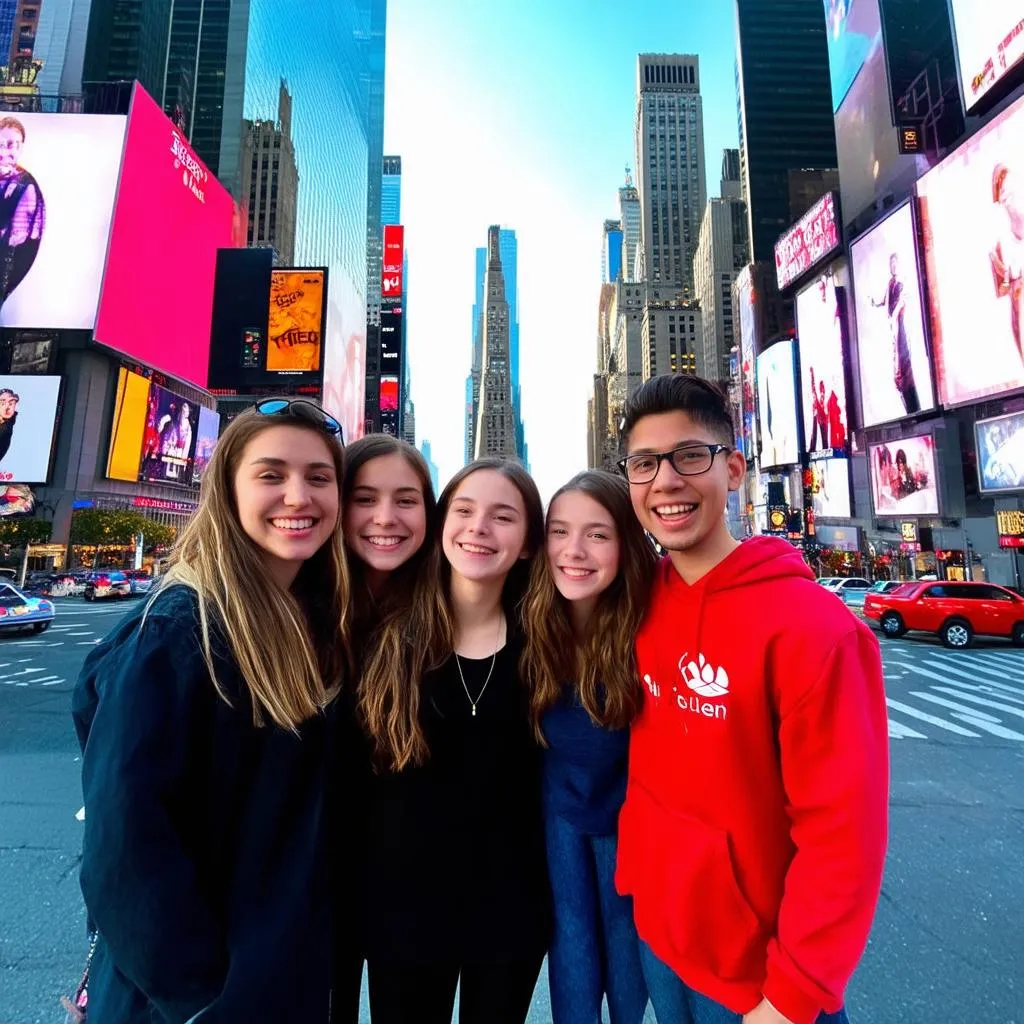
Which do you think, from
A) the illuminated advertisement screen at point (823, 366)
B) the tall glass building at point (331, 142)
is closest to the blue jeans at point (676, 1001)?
the illuminated advertisement screen at point (823, 366)

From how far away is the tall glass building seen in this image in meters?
62.8

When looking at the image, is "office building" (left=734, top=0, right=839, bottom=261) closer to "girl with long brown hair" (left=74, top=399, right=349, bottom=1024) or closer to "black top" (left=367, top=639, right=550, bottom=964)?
"black top" (left=367, top=639, right=550, bottom=964)

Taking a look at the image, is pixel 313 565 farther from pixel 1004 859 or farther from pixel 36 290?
pixel 36 290

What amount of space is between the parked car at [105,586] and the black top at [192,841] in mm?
27684

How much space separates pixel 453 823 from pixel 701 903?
2.56 feet

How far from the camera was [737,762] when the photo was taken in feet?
5.00

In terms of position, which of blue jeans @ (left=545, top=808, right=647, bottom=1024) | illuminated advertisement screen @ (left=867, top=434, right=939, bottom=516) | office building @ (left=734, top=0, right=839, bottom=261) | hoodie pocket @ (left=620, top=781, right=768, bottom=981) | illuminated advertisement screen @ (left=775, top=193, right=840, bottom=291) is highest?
office building @ (left=734, top=0, right=839, bottom=261)

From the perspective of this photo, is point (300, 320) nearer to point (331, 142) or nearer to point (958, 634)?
point (958, 634)

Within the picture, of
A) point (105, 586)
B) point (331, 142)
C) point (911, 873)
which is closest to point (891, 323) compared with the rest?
point (911, 873)

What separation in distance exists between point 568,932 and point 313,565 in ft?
5.22

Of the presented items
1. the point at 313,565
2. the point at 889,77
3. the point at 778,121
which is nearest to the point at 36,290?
the point at 313,565

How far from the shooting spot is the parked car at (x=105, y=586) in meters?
23.7

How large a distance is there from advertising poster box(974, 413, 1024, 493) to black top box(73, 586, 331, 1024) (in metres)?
37.6

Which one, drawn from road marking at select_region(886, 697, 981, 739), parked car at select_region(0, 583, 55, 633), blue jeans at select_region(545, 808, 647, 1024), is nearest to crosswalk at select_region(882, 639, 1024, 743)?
road marking at select_region(886, 697, 981, 739)
